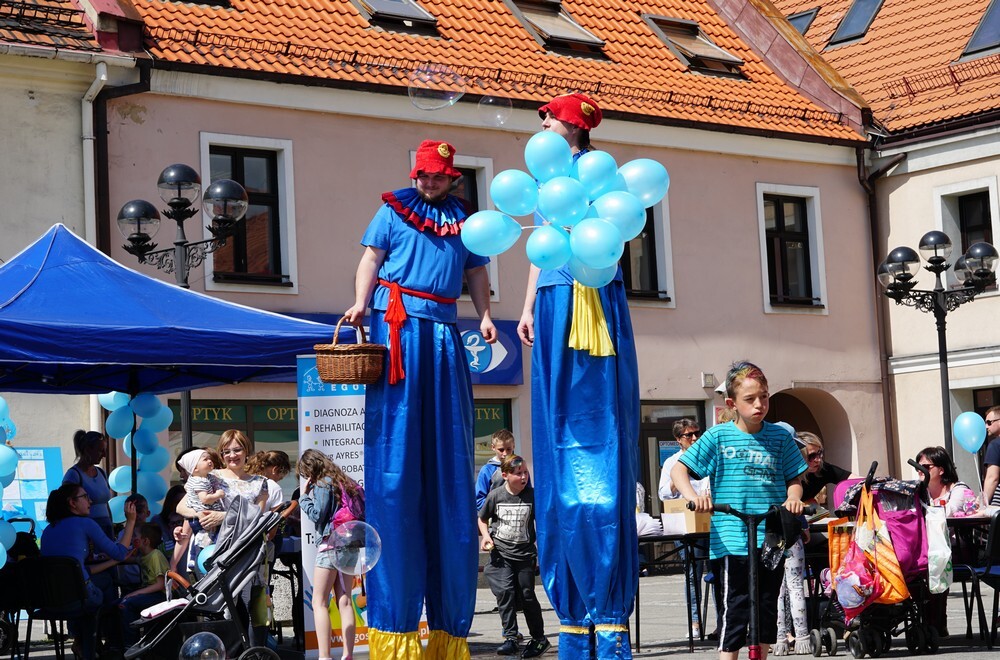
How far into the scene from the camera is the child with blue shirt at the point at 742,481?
23.9ft

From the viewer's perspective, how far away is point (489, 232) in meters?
6.83

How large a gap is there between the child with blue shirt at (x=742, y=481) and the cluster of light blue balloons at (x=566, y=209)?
102 centimetres

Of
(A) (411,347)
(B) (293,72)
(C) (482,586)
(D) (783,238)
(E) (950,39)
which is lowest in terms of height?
(C) (482,586)

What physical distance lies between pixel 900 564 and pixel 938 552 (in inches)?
10.4

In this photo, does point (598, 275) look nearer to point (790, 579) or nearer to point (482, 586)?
point (790, 579)

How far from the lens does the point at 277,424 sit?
19422mm

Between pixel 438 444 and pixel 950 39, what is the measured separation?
1975 centimetres

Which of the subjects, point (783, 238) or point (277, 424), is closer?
point (277, 424)

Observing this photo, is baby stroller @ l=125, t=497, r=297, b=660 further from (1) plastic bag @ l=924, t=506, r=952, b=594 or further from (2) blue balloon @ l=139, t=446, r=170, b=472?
(2) blue balloon @ l=139, t=446, r=170, b=472

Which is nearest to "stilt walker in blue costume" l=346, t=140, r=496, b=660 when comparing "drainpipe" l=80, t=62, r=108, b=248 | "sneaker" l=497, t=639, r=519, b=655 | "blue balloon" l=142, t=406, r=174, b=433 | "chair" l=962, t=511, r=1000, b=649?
"sneaker" l=497, t=639, r=519, b=655

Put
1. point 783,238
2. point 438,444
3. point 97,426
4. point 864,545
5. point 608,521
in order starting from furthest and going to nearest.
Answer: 1. point 783,238
2. point 97,426
3. point 864,545
4. point 438,444
5. point 608,521

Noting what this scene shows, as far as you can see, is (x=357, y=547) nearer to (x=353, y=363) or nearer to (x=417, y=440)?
(x=417, y=440)

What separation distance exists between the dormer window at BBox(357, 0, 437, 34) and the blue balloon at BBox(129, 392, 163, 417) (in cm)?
924

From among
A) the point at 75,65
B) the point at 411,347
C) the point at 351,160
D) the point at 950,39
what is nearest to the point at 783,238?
the point at 950,39
